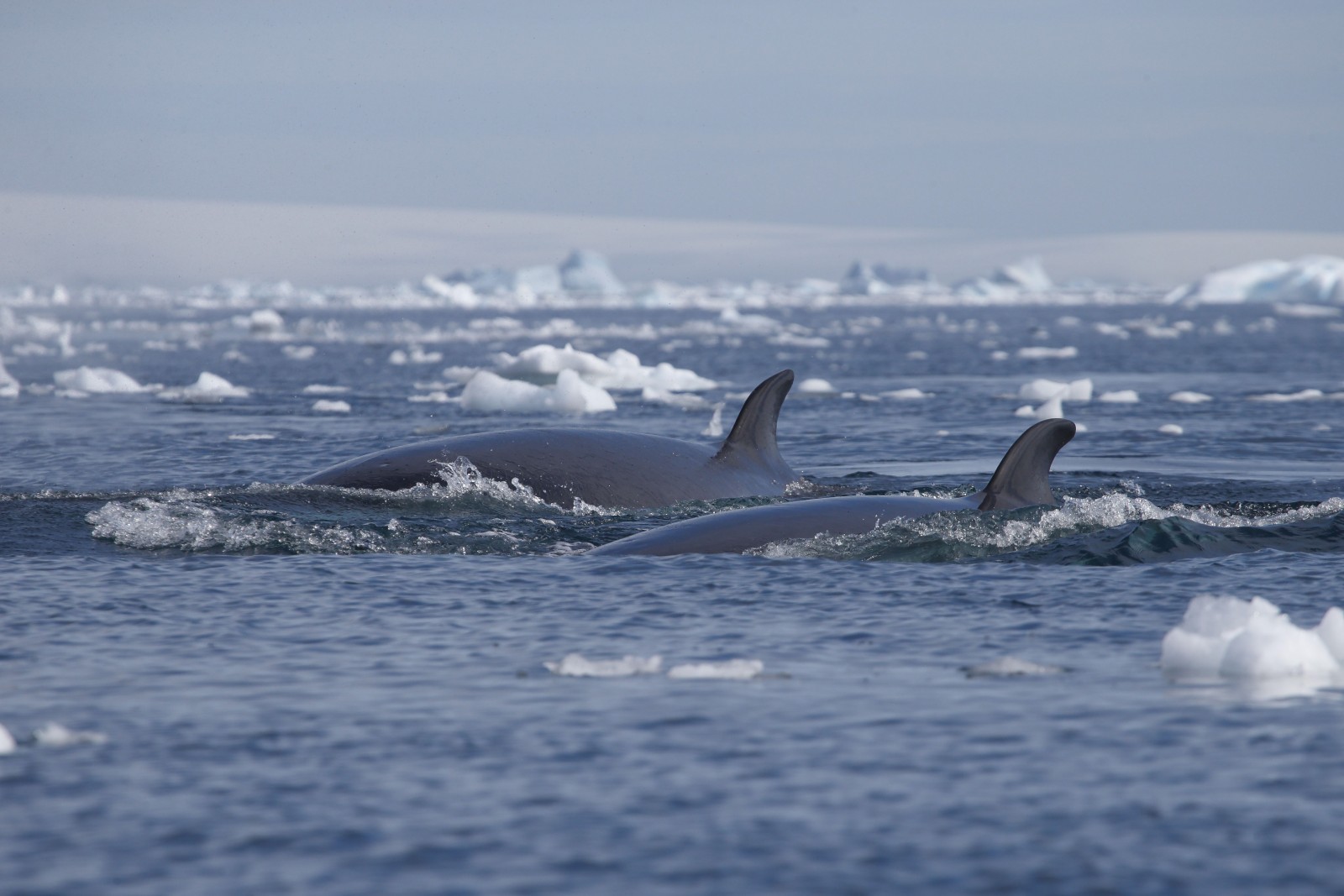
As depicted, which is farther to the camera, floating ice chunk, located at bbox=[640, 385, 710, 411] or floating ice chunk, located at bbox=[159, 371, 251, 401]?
floating ice chunk, located at bbox=[159, 371, 251, 401]

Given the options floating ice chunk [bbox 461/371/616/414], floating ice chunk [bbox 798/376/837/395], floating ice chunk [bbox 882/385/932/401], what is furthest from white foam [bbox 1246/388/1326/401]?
floating ice chunk [bbox 461/371/616/414]

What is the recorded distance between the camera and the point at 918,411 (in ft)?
96.5

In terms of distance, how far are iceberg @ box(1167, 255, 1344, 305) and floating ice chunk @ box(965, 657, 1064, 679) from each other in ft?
491

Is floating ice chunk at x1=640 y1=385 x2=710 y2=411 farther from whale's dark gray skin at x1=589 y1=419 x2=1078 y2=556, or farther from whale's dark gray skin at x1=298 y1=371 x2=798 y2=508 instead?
whale's dark gray skin at x1=589 y1=419 x2=1078 y2=556

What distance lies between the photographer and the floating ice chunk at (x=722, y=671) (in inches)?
309

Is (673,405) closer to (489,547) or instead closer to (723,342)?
(489,547)

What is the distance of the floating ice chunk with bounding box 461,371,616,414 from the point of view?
28.4 meters

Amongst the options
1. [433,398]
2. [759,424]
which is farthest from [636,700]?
[433,398]

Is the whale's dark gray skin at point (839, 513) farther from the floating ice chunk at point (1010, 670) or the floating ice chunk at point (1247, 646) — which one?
the floating ice chunk at point (1247, 646)

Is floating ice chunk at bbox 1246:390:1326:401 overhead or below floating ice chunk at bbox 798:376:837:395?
below

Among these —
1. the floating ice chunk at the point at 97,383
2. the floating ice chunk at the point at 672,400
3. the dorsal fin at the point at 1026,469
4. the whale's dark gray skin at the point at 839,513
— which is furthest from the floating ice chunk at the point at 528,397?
the dorsal fin at the point at 1026,469

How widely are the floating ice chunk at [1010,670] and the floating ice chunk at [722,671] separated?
1.01 metres

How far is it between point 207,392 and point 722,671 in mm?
26454

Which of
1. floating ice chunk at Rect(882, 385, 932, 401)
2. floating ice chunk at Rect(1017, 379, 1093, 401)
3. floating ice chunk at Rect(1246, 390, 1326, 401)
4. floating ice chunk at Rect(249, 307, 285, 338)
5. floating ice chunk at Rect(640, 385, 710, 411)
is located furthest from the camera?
floating ice chunk at Rect(249, 307, 285, 338)
